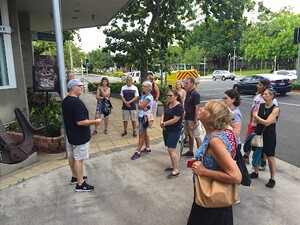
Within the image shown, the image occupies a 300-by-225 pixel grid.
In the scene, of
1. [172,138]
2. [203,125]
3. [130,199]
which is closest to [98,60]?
[172,138]

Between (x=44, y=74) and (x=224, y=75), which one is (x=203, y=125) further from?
(x=224, y=75)

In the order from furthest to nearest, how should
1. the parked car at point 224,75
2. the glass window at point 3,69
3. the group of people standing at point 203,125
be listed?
the parked car at point 224,75, the glass window at point 3,69, the group of people standing at point 203,125

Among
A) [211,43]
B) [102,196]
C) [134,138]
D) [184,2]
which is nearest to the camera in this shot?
[102,196]

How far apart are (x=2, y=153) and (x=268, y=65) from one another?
69698 mm

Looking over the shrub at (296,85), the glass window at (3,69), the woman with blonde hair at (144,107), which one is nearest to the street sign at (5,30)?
the glass window at (3,69)

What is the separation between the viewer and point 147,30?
1312 cm

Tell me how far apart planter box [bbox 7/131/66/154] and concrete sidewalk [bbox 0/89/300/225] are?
1.32 ft

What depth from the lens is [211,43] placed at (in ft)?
190

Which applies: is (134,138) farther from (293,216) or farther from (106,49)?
(106,49)

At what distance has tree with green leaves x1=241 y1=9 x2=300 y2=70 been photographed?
37781mm

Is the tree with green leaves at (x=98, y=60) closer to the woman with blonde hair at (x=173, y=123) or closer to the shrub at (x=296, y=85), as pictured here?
the shrub at (x=296, y=85)

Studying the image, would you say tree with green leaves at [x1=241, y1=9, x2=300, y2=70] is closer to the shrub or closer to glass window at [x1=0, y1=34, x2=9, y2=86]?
the shrub

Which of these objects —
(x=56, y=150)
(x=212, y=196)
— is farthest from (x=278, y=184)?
(x=56, y=150)

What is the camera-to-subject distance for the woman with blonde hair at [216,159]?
6.72 ft
